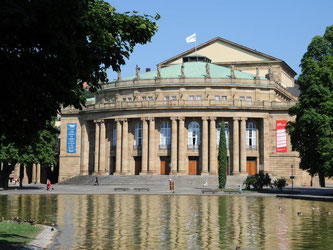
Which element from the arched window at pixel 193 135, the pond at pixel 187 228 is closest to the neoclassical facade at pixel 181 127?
the arched window at pixel 193 135

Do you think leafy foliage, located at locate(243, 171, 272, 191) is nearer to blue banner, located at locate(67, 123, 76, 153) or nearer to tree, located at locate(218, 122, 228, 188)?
tree, located at locate(218, 122, 228, 188)

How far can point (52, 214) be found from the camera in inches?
1214

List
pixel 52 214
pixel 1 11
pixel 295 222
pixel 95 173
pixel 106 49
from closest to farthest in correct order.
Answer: pixel 1 11
pixel 106 49
pixel 295 222
pixel 52 214
pixel 95 173

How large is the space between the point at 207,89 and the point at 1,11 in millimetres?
79761

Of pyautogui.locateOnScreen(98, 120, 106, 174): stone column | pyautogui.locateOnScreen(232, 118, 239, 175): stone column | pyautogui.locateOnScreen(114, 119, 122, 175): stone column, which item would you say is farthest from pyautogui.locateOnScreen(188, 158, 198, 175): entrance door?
pyautogui.locateOnScreen(98, 120, 106, 174): stone column

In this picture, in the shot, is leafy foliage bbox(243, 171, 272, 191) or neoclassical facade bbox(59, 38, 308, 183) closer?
leafy foliage bbox(243, 171, 272, 191)

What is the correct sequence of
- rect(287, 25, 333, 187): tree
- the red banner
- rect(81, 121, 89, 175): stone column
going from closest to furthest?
rect(287, 25, 333, 187): tree < the red banner < rect(81, 121, 89, 175): stone column

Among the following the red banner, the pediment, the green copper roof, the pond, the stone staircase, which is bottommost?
the pond

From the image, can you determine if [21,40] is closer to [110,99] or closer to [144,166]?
[144,166]

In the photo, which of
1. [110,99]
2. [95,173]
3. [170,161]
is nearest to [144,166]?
[170,161]

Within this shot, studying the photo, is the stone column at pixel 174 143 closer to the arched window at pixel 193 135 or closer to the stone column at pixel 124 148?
the arched window at pixel 193 135

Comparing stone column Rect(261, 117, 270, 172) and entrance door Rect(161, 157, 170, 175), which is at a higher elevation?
stone column Rect(261, 117, 270, 172)

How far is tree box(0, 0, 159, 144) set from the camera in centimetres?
1096

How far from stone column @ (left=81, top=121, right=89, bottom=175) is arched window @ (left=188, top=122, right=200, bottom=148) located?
20016 millimetres
